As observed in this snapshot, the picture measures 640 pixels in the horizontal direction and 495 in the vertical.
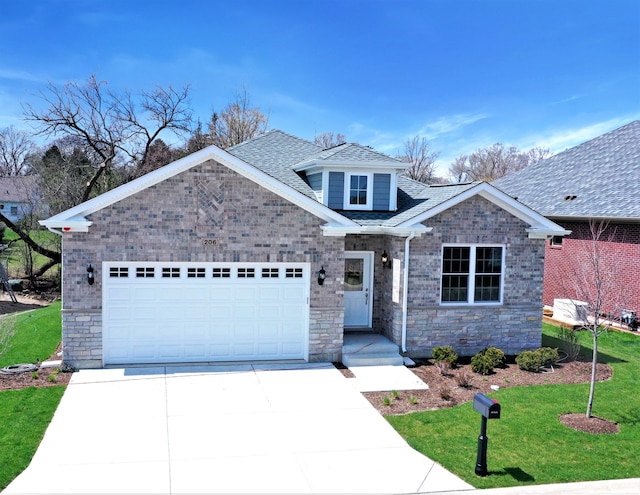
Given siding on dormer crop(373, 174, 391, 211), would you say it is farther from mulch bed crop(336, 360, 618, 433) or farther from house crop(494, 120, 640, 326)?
house crop(494, 120, 640, 326)

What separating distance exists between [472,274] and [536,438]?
5637mm

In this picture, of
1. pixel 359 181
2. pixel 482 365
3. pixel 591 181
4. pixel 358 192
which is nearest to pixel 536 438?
pixel 482 365

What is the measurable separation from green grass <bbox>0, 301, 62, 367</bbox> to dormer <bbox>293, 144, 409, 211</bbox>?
7.99 metres

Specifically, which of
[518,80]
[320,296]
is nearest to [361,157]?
[320,296]

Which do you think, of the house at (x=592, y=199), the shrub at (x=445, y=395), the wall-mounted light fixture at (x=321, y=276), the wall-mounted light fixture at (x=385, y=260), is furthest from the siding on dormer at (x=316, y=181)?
the house at (x=592, y=199)

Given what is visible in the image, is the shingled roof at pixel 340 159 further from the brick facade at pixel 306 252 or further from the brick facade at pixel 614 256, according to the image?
the brick facade at pixel 614 256

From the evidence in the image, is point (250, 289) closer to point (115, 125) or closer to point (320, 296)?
point (320, 296)

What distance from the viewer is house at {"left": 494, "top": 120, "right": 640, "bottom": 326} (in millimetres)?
17953

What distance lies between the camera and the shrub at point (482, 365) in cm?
1251

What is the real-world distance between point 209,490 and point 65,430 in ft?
10.3

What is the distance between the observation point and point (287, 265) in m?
12.9

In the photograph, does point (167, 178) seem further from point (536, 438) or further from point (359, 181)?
point (536, 438)

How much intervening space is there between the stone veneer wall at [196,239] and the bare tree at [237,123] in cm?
2974

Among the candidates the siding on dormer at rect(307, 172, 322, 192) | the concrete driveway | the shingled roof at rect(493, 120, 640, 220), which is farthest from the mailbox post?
the shingled roof at rect(493, 120, 640, 220)
